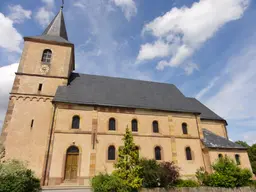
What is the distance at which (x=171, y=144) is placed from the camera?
18016 mm

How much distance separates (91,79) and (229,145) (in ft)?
58.8

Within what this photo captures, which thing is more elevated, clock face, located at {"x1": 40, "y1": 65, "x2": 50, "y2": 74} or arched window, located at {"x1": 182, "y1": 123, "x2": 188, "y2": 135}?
clock face, located at {"x1": 40, "y1": 65, "x2": 50, "y2": 74}

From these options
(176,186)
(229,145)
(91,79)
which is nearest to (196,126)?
(229,145)

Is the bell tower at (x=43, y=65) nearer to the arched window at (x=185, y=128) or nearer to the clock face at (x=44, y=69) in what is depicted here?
the clock face at (x=44, y=69)

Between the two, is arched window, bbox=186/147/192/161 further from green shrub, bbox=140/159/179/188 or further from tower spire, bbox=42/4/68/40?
tower spire, bbox=42/4/68/40

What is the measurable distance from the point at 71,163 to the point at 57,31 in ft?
55.9

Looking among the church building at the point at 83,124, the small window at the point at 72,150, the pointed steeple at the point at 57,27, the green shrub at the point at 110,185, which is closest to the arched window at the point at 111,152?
the church building at the point at 83,124

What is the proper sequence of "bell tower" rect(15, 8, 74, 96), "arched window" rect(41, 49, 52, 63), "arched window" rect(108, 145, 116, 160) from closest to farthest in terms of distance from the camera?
"arched window" rect(108, 145, 116, 160) < "bell tower" rect(15, 8, 74, 96) < "arched window" rect(41, 49, 52, 63)

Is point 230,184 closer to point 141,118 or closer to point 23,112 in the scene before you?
point 141,118

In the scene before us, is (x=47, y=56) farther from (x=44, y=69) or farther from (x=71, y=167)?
(x=71, y=167)

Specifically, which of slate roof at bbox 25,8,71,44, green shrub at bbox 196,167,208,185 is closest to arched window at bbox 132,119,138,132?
green shrub at bbox 196,167,208,185

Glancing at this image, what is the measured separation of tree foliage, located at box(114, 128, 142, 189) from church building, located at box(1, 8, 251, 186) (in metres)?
5.12

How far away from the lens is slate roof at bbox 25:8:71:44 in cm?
2092

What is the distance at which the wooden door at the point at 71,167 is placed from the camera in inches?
580
